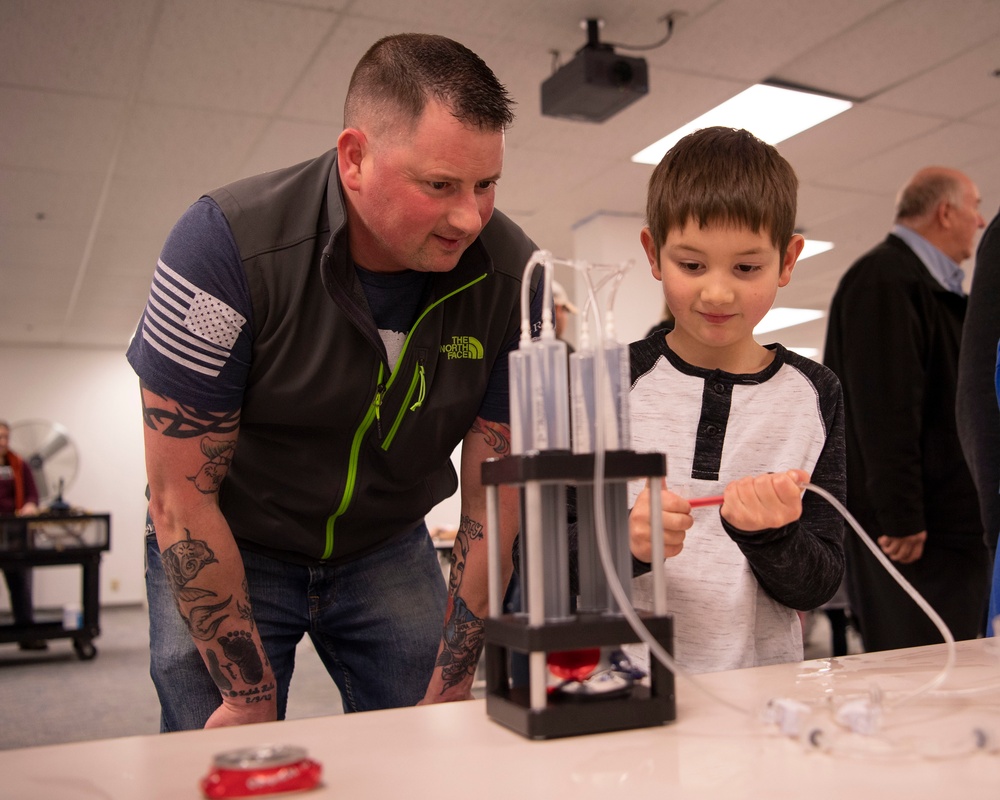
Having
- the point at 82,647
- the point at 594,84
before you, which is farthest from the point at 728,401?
the point at 82,647

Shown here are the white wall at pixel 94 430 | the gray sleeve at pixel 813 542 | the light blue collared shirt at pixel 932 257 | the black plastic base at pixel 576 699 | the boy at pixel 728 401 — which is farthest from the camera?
the white wall at pixel 94 430

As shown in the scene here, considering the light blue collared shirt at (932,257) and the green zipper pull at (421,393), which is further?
the light blue collared shirt at (932,257)

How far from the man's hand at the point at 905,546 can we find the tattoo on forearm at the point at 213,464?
1.71 meters

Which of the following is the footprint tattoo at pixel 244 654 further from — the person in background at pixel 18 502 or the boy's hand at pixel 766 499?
the person in background at pixel 18 502

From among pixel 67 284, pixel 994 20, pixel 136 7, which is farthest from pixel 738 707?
pixel 67 284

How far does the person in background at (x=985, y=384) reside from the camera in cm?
166

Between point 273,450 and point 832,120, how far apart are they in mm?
3816

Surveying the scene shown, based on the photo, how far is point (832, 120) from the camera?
4.37 meters

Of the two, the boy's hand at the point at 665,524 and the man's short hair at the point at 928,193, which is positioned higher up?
the man's short hair at the point at 928,193

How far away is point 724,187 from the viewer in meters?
1.06

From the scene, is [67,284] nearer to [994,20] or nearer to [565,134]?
[565,134]

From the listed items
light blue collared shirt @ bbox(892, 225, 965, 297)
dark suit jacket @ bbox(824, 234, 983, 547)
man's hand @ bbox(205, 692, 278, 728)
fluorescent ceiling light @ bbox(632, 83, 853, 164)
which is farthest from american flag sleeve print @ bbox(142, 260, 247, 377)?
fluorescent ceiling light @ bbox(632, 83, 853, 164)

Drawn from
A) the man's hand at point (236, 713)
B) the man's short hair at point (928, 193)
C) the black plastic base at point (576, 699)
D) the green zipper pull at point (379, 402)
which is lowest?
the man's hand at point (236, 713)

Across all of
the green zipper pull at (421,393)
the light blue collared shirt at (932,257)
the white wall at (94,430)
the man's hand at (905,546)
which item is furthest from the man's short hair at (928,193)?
the white wall at (94,430)
